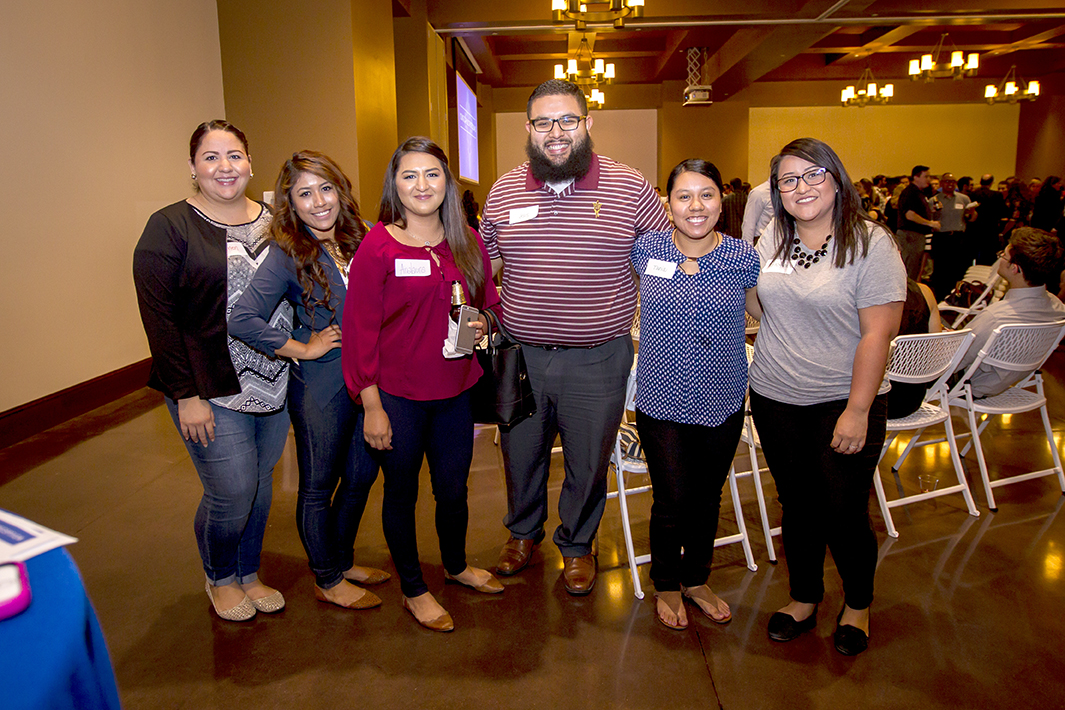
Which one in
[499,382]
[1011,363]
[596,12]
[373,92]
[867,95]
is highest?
[867,95]

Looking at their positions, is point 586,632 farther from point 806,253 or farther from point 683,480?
point 806,253

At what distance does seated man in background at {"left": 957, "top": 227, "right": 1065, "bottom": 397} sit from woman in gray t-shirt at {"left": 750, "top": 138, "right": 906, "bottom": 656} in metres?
1.69

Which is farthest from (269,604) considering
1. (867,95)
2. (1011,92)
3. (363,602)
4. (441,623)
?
(1011,92)

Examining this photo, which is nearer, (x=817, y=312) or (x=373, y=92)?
(x=817, y=312)

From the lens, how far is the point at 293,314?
7.20 feet

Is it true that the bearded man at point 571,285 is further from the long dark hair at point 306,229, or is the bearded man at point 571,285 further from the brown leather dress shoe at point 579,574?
the long dark hair at point 306,229

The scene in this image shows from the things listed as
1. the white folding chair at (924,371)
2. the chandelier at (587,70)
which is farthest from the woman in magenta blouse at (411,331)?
the chandelier at (587,70)

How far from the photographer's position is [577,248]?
7.51ft

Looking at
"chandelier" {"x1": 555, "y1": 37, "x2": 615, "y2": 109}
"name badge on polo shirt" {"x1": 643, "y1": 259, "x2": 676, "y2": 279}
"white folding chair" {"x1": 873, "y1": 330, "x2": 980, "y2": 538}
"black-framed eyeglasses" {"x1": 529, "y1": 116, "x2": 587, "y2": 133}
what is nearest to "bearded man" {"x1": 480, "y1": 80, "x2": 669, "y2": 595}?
"black-framed eyeglasses" {"x1": 529, "y1": 116, "x2": 587, "y2": 133}

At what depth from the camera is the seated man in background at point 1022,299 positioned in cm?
327

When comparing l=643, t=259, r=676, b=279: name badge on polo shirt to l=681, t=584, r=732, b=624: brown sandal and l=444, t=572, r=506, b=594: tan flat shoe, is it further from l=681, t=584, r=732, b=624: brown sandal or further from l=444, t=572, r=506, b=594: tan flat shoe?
l=444, t=572, r=506, b=594: tan flat shoe

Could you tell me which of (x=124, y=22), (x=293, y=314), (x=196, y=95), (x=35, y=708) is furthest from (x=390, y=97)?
(x=35, y=708)

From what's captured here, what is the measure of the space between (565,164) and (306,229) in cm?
87

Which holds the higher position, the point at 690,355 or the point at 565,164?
the point at 565,164
